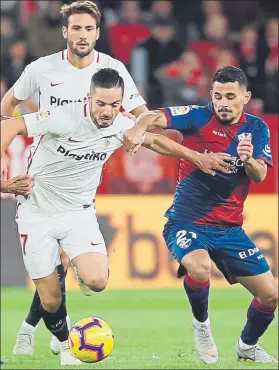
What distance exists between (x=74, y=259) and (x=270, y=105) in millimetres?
8812

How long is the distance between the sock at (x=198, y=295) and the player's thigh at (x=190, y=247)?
0.08 meters

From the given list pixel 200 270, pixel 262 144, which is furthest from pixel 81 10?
pixel 200 270

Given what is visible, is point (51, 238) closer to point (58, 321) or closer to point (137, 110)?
point (58, 321)

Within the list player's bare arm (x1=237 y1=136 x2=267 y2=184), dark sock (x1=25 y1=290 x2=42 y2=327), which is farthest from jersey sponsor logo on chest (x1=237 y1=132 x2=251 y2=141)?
dark sock (x1=25 y1=290 x2=42 y2=327)

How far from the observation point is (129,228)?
46.1ft

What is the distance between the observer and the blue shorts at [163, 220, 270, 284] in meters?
8.26

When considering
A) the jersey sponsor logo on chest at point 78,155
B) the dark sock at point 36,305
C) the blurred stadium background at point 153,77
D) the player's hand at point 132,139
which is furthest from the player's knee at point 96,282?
the blurred stadium background at point 153,77

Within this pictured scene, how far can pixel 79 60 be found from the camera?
8719 mm

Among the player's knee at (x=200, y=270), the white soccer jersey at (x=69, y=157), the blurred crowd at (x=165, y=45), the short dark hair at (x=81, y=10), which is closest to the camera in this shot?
the player's knee at (x=200, y=270)

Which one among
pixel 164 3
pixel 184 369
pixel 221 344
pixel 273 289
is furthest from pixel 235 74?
pixel 164 3

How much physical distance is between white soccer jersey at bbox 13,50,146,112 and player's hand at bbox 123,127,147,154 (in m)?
0.79

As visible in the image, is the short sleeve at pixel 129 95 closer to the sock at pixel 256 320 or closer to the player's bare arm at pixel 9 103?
the player's bare arm at pixel 9 103

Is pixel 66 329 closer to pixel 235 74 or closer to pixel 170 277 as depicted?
pixel 235 74

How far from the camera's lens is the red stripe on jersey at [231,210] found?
8.40 m
